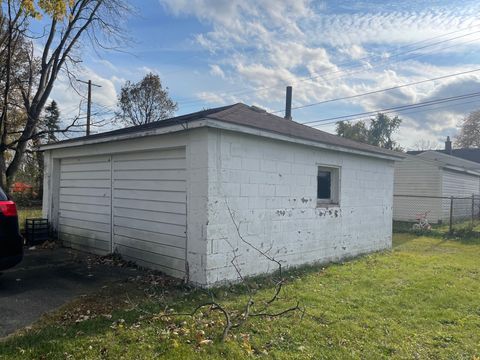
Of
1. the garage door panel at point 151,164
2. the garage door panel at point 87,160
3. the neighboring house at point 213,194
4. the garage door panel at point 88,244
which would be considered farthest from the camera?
the garage door panel at point 87,160

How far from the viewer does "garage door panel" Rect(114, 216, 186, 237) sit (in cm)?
618

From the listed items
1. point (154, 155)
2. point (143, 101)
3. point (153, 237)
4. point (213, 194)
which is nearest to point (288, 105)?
point (154, 155)

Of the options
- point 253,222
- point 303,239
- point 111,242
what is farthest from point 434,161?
point 111,242

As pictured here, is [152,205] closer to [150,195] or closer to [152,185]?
[150,195]

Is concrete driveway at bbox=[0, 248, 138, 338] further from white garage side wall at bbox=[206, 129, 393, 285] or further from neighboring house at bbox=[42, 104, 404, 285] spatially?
white garage side wall at bbox=[206, 129, 393, 285]

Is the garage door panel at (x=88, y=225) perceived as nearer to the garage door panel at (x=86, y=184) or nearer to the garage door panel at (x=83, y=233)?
the garage door panel at (x=83, y=233)

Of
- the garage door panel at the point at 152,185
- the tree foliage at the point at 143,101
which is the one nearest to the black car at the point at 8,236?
the garage door panel at the point at 152,185

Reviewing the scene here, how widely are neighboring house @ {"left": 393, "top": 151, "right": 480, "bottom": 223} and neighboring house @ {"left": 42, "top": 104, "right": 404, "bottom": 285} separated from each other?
9.48m

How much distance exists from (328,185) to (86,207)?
218 inches

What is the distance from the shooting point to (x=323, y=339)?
12.9 feet

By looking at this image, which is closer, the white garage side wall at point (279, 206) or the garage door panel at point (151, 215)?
the white garage side wall at point (279, 206)

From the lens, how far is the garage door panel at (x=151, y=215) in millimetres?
6195

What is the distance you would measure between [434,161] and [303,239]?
42.6ft

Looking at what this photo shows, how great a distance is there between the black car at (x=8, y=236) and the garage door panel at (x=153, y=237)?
87.0 inches
